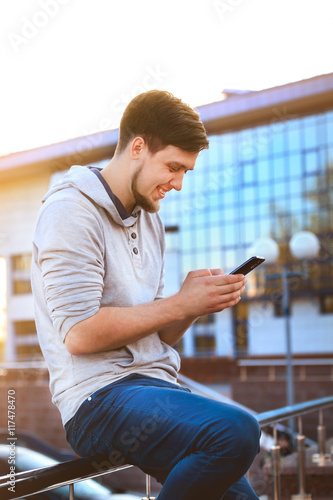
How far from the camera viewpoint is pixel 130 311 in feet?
5.48

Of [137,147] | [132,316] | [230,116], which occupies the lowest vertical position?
[132,316]

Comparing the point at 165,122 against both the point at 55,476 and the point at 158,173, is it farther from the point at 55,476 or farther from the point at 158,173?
the point at 55,476

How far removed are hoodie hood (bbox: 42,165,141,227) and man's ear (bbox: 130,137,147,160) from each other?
0.43 ft

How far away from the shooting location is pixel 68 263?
1649 millimetres

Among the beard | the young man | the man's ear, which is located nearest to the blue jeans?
the young man

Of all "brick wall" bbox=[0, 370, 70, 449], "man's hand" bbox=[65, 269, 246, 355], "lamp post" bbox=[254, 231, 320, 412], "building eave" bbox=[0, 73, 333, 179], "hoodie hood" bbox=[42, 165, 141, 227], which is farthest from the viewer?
"building eave" bbox=[0, 73, 333, 179]

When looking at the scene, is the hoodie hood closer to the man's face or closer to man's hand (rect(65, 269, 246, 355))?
the man's face

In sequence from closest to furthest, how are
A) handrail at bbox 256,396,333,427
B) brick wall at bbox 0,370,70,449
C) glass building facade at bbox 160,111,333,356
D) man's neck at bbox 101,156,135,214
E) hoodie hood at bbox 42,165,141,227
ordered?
hoodie hood at bbox 42,165,141,227 → man's neck at bbox 101,156,135,214 → handrail at bbox 256,396,333,427 → brick wall at bbox 0,370,70,449 → glass building facade at bbox 160,111,333,356

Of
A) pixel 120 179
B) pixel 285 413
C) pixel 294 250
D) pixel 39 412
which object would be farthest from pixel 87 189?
pixel 39 412

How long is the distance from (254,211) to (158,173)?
32784 mm

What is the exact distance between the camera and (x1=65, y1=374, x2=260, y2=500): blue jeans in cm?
151

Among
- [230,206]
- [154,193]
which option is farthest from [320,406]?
[230,206]

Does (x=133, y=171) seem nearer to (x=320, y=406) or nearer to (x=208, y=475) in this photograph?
(x=208, y=475)

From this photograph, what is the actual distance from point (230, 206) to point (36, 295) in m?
33.7
